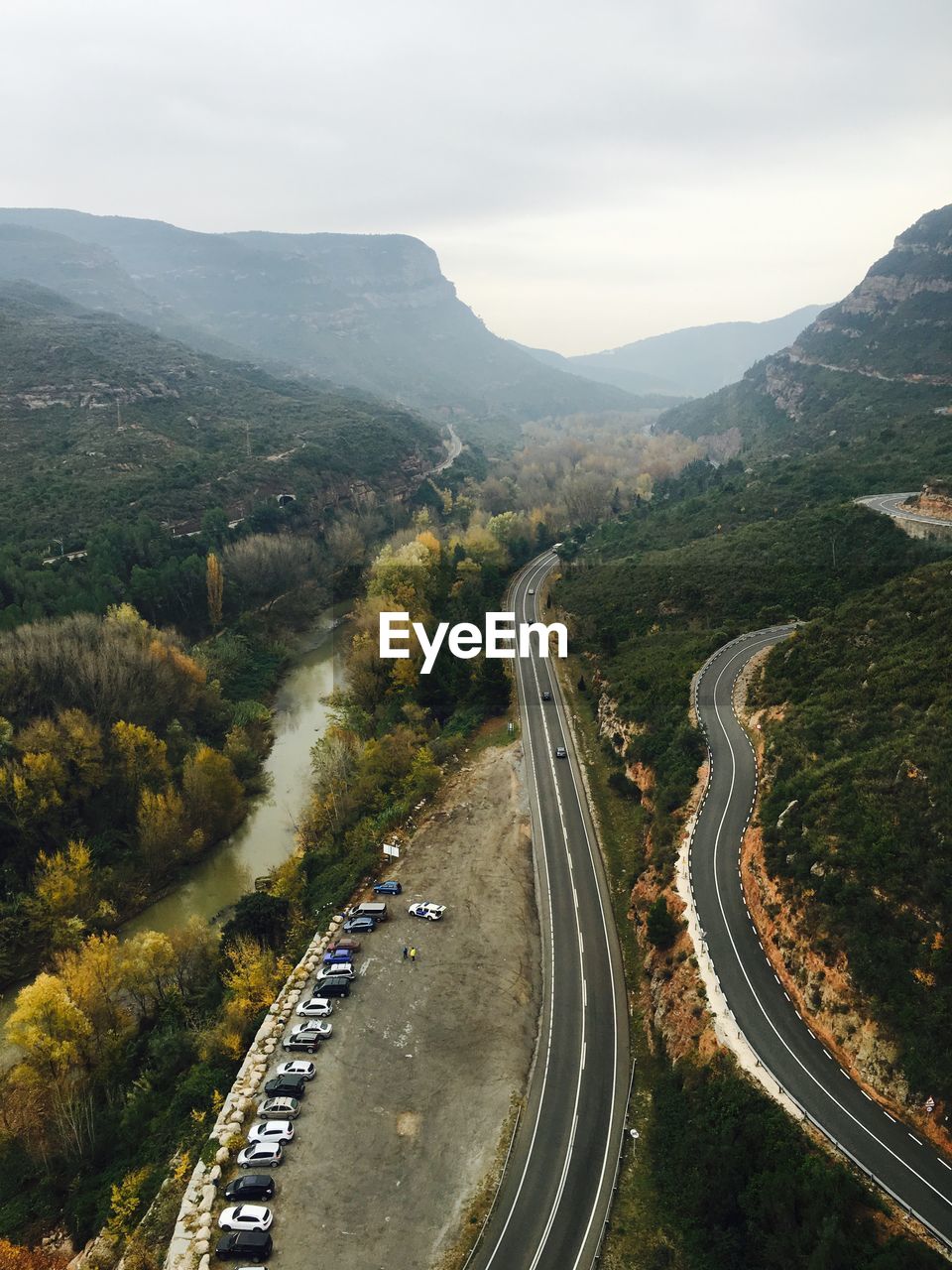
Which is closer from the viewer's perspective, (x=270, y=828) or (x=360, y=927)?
(x=360, y=927)

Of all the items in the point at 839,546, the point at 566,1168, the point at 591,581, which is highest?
the point at 839,546

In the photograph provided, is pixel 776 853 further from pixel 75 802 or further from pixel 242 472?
pixel 242 472

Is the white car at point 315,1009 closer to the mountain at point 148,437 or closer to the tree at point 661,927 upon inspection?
the tree at point 661,927

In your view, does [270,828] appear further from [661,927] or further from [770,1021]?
[770,1021]

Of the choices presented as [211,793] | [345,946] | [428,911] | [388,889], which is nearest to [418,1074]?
[345,946]

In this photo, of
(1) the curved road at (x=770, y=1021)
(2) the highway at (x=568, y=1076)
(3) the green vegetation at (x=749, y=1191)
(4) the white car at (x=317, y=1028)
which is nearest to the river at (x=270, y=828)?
(4) the white car at (x=317, y=1028)

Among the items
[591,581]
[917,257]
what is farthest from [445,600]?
[917,257]
